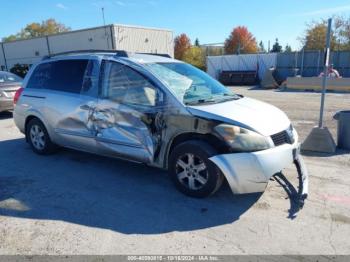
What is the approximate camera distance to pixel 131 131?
445cm

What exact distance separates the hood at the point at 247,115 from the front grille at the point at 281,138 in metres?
0.05

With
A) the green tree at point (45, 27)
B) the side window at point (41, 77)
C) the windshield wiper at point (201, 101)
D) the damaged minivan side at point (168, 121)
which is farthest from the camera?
the green tree at point (45, 27)

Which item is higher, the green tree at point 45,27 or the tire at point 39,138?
the green tree at point 45,27

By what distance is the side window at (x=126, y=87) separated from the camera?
433cm

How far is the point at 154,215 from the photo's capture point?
3.75m

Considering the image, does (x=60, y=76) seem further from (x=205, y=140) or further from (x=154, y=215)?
(x=154, y=215)

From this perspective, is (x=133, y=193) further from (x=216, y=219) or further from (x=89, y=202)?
(x=216, y=219)

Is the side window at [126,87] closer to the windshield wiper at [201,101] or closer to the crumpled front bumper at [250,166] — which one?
the windshield wiper at [201,101]

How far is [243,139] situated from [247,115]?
1.38 feet

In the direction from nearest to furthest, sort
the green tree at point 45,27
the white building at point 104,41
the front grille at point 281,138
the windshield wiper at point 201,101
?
the front grille at point 281,138, the windshield wiper at point 201,101, the white building at point 104,41, the green tree at point 45,27

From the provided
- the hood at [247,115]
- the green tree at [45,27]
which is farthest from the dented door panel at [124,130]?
the green tree at [45,27]

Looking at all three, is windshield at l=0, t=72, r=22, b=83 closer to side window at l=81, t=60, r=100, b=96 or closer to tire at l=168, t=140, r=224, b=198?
side window at l=81, t=60, r=100, b=96

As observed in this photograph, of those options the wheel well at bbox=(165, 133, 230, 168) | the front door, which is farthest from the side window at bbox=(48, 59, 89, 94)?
the wheel well at bbox=(165, 133, 230, 168)

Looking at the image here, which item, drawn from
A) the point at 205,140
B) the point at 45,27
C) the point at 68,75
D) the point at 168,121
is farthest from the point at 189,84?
the point at 45,27
